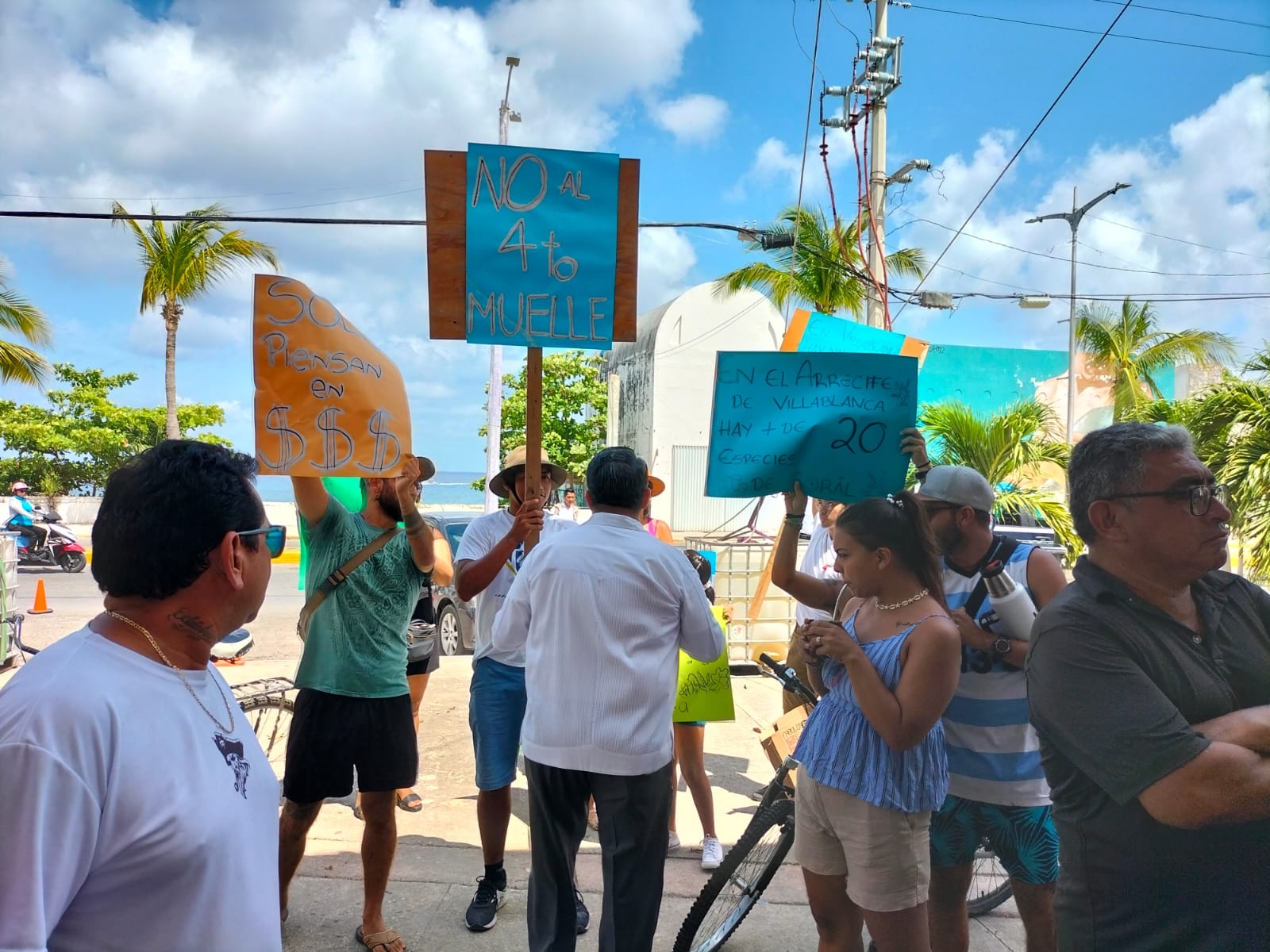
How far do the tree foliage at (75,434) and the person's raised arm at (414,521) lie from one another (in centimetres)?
2419

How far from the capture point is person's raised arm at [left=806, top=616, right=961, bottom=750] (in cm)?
232

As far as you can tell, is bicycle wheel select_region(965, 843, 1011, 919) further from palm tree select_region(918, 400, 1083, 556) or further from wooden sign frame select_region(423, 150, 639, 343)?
palm tree select_region(918, 400, 1083, 556)

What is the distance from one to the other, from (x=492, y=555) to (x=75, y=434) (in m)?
26.5

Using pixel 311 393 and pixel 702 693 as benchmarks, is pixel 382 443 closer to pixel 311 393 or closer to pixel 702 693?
pixel 311 393

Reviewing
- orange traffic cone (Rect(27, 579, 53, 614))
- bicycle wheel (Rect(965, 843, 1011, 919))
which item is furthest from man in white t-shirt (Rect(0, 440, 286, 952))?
orange traffic cone (Rect(27, 579, 53, 614))

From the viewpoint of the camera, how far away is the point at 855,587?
8.48 ft

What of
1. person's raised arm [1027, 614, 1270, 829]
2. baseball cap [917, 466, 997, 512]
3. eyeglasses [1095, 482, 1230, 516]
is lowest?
person's raised arm [1027, 614, 1270, 829]

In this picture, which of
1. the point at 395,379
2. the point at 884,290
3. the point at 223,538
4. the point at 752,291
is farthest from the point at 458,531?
the point at 752,291

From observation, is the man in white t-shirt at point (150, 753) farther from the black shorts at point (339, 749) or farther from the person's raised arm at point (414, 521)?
the black shorts at point (339, 749)

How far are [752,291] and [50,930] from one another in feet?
78.2

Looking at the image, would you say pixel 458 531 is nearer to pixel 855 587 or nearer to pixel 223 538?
pixel 855 587

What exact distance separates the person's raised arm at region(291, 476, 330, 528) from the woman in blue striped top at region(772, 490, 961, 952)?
6.24 feet

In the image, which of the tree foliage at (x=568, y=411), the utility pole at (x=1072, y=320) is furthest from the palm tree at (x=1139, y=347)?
the tree foliage at (x=568, y=411)

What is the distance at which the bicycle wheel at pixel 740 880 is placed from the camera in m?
3.27
